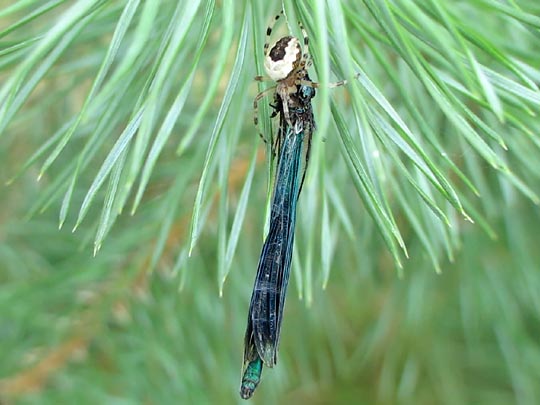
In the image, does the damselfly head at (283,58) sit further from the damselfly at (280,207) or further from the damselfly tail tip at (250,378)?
the damselfly tail tip at (250,378)

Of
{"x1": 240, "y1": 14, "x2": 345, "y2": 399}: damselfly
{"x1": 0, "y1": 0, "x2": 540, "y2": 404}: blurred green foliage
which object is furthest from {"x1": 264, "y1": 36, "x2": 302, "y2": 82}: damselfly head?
{"x1": 0, "y1": 0, "x2": 540, "y2": 404}: blurred green foliage

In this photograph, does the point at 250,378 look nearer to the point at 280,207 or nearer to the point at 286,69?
the point at 280,207

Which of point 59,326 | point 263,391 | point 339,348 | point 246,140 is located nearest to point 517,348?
point 339,348

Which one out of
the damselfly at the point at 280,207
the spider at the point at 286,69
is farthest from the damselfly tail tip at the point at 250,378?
the spider at the point at 286,69

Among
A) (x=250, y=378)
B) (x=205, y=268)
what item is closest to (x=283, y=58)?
(x=250, y=378)

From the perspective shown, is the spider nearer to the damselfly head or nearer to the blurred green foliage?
the damselfly head

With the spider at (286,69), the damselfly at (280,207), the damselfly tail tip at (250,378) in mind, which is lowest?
the damselfly tail tip at (250,378)

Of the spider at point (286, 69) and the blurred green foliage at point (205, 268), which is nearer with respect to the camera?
the spider at point (286, 69)

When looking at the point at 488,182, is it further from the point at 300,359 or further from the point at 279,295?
the point at 279,295
